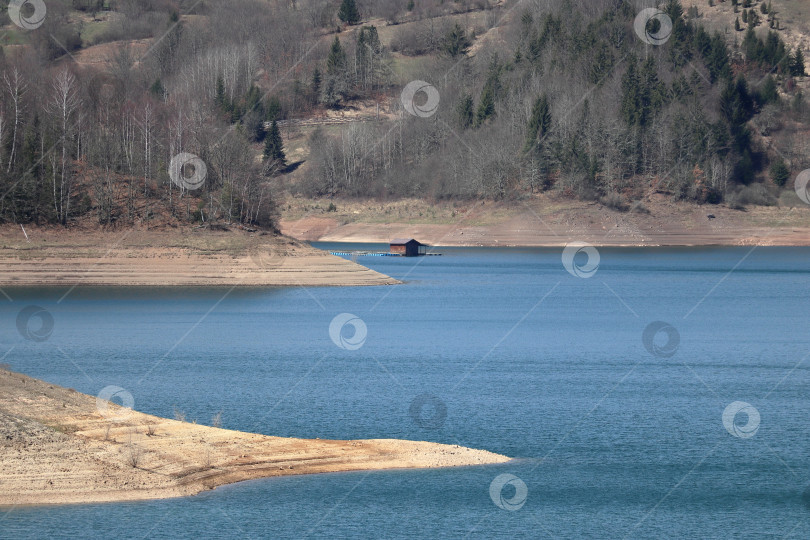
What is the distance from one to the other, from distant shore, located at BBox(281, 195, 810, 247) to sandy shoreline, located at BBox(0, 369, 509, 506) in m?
123

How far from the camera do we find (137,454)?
88.8 feet

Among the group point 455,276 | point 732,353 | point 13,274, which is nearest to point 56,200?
point 13,274

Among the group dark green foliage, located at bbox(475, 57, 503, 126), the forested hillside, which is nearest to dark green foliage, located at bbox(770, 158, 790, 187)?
the forested hillside

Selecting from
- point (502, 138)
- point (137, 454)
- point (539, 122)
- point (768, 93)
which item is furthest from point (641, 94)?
point (137, 454)

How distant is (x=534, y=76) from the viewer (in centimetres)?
18788

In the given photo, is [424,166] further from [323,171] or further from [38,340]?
[38,340]

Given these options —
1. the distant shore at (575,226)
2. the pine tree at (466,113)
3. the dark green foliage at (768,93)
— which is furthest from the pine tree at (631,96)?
the pine tree at (466,113)

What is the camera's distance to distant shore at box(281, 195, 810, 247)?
502 feet

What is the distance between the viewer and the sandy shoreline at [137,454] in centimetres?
2533

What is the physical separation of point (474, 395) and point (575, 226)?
114 meters

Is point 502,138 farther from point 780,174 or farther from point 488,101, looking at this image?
point 780,174

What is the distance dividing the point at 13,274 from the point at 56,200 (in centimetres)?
1161

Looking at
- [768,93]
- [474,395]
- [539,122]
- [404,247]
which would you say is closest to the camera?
[474,395]

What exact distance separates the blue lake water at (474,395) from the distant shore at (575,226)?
61.6 metres
